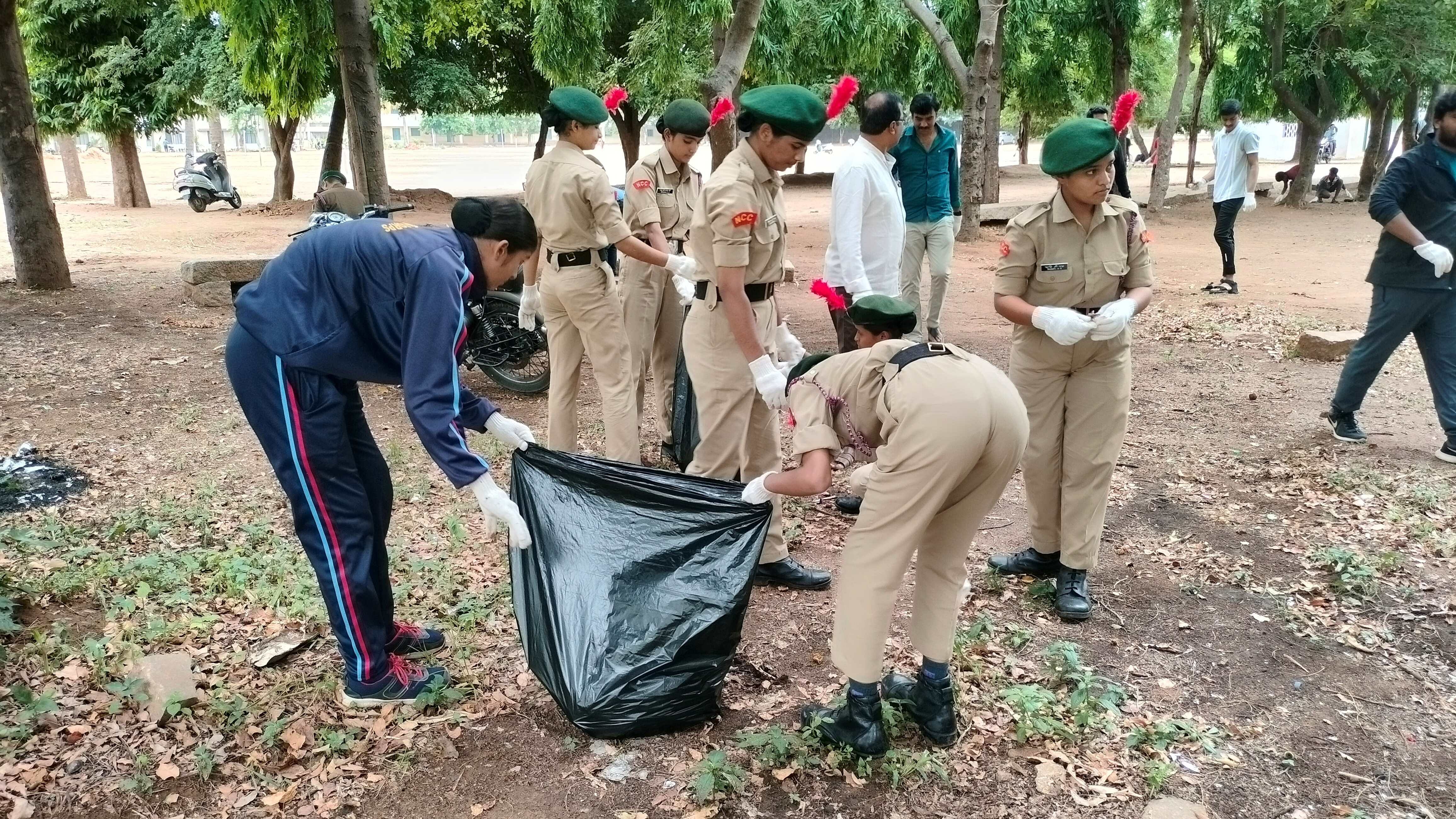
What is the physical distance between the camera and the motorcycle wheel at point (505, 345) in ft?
18.8

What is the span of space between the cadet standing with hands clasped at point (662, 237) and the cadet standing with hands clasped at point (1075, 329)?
69.0 inches

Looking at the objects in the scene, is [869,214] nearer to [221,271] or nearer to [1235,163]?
[1235,163]

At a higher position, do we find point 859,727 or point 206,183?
point 206,183

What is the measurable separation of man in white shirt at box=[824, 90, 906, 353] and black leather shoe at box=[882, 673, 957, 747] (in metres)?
1.92

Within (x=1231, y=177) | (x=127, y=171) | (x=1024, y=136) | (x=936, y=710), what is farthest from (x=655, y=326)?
(x=1024, y=136)

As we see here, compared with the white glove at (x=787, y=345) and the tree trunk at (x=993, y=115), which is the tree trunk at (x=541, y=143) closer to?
the tree trunk at (x=993, y=115)

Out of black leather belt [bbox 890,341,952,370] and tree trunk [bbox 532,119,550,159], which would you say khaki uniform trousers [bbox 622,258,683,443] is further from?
tree trunk [bbox 532,119,550,159]

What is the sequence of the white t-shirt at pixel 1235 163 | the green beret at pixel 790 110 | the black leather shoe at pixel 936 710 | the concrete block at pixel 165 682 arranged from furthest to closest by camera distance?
the white t-shirt at pixel 1235 163 < the green beret at pixel 790 110 < the concrete block at pixel 165 682 < the black leather shoe at pixel 936 710

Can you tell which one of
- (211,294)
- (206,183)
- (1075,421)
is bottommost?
(211,294)

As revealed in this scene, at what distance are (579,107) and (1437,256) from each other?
151 inches

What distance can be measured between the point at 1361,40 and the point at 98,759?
21.4 meters

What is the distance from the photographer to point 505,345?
5801 mm

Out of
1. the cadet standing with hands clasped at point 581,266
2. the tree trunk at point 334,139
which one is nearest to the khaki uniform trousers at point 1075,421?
the cadet standing with hands clasped at point 581,266

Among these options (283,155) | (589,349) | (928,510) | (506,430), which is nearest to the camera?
(928,510)
